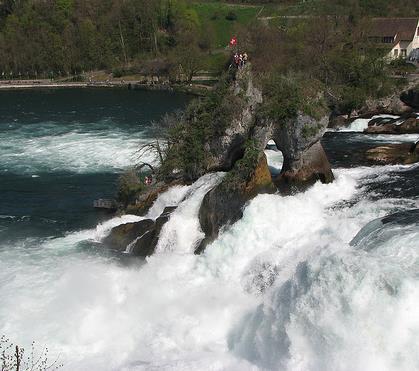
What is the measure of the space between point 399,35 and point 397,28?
4.75 feet

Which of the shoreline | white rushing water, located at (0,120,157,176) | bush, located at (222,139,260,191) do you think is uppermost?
bush, located at (222,139,260,191)

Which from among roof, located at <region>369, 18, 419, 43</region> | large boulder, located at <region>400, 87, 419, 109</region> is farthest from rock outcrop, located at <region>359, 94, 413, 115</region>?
roof, located at <region>369, 18, 419, 43</region>

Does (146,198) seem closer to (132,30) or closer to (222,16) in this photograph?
(132,30)

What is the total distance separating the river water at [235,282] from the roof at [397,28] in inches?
2124

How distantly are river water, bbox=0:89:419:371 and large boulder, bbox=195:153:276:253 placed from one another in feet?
3.16

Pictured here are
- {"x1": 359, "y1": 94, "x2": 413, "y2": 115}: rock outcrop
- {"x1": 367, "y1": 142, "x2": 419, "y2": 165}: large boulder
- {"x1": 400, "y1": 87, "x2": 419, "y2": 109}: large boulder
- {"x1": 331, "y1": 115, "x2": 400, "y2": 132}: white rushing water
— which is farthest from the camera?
{"x1": 400, "y1": 87, "x2": 419, "y2": 109}: large boulder

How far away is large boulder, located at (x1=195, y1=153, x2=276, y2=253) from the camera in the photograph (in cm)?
2847

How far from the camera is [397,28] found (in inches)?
3403

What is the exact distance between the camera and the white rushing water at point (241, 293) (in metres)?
17.2

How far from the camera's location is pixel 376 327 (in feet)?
Answer: 54.5

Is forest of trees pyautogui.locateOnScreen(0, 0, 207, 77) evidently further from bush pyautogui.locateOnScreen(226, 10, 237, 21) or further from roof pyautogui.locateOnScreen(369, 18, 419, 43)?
roof pyautogui.locateOnScreen(369, 18, 419, 43)

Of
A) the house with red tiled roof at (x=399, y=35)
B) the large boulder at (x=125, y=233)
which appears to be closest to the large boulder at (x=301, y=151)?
the large boulder at (x=125, y=233)

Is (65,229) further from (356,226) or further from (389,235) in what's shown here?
(389,235)

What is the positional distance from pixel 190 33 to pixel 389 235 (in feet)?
350
